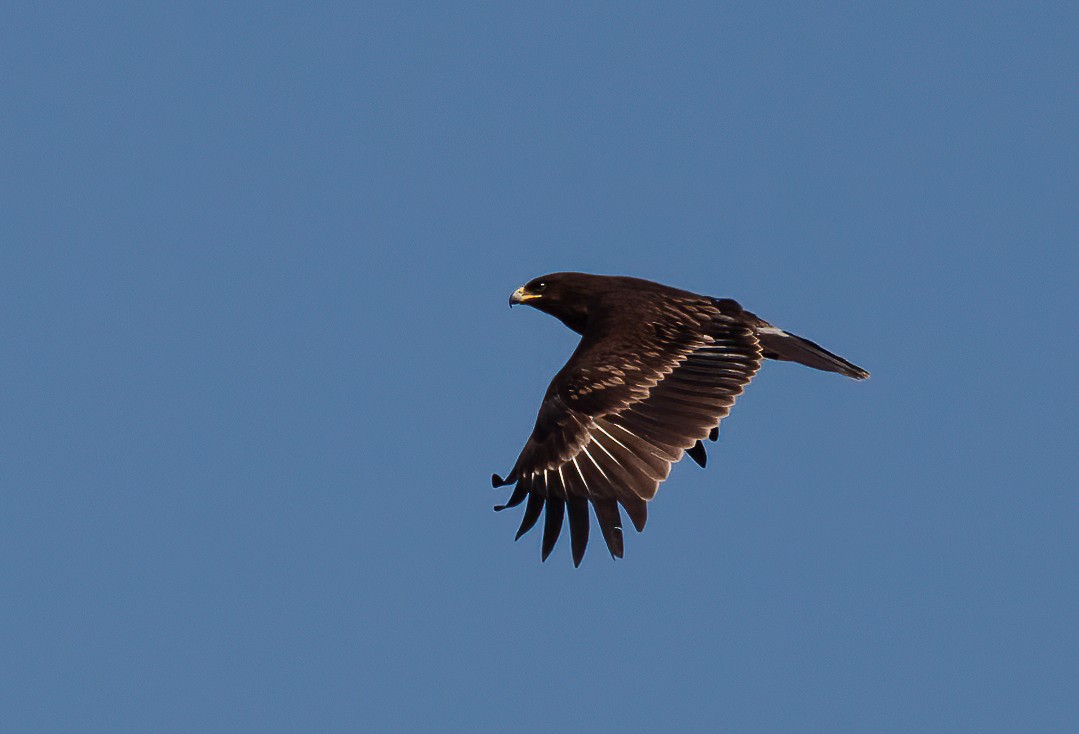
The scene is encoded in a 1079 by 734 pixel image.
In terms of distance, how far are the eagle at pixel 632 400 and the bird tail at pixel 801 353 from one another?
1cm

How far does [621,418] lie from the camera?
11945 millimetres

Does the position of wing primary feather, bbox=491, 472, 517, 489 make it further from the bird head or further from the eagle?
the bird head

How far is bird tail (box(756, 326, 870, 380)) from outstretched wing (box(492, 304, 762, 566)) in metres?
0.52

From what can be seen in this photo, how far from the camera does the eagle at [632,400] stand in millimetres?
11508

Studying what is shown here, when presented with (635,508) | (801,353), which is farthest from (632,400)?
(801,353)

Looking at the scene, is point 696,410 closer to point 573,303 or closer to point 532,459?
point 532,459

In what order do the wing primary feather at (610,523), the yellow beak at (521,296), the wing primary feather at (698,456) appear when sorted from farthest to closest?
the yellow beak at (521,296) < the wing primary feather at (698,456) < the wing primary feather at (610,523)

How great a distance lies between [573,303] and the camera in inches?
553

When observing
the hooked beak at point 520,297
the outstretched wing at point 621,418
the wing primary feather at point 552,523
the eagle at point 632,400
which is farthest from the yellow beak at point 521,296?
the wing primary feather at point 552,523

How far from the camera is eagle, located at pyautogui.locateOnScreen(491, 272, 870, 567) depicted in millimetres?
11508

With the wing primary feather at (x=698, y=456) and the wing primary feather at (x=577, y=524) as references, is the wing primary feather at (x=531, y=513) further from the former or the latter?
the wing primary feather at (x=698, y=456)

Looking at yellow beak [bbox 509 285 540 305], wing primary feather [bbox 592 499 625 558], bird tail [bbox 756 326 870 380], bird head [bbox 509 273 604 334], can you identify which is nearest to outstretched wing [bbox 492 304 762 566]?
wing primary feather [bbox 592 499 625 558]

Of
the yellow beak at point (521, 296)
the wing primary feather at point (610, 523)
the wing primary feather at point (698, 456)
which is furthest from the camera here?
the yellow beak at point (521, 296)

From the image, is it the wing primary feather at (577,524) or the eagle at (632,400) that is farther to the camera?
Result: the eagle at (632,400)
